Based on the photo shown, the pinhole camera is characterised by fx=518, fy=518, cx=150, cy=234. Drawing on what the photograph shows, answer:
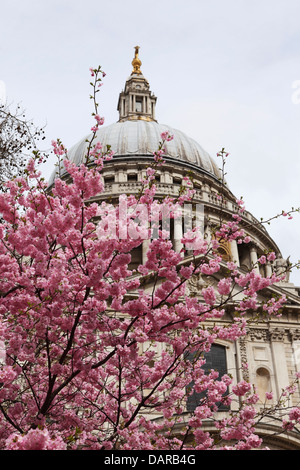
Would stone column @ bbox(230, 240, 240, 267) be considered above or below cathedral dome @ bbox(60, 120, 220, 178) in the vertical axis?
below

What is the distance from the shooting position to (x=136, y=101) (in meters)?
63.0

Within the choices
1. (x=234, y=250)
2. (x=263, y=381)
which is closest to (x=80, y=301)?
(x=263, y=381)

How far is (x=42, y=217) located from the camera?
9.47m

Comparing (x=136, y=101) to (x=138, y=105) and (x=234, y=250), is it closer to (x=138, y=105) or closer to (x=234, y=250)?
(x=138, y=105)

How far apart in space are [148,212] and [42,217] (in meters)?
2.45

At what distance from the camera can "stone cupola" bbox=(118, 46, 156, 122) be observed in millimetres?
60688

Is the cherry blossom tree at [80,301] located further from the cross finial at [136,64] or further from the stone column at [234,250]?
the cross finial at [136,64]

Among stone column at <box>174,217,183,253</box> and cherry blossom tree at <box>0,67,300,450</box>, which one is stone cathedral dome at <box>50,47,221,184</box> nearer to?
stone column at <box>174,217,183,253</box>

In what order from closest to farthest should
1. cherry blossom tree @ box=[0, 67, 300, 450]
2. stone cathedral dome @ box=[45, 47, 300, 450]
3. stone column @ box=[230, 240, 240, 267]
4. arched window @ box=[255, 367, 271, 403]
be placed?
cherry blossom tree @ box=[0, 67, 300, 450]
arched window @ box=[255, 367, 271, 403]
stone cathedral dome @ box=[45, 47, 300, 450]
stone column @ box=[230, 240, 240, 267]

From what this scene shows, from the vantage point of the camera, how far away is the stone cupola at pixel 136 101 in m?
60.7

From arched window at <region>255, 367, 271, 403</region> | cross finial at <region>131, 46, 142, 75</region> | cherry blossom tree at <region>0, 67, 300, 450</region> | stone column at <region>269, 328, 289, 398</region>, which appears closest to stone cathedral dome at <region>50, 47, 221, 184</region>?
cross finial at <region>131, 46, 142, 75</region>
